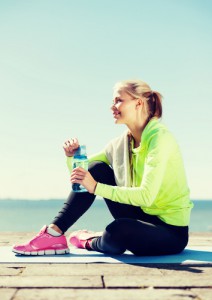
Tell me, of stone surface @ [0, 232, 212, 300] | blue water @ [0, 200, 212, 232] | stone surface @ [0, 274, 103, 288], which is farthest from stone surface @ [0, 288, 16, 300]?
blue water @ [0, 200, 212, 232]

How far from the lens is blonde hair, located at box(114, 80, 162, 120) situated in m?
3.89

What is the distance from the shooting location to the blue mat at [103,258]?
3.43 m

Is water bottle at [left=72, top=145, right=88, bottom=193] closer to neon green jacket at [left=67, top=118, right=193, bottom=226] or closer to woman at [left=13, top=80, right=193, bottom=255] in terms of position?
woman at [left=13, top=80, right=193, bottom=255]

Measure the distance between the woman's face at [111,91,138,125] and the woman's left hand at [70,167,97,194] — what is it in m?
0.61

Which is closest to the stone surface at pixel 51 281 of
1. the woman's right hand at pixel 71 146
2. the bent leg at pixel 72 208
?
the bent leg at pixel 72 208

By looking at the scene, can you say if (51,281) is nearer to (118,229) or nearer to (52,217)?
(118,229)

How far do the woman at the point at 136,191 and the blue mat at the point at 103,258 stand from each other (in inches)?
3.1

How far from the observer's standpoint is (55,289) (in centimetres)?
246

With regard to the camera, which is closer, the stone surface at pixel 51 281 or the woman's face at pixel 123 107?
the stone surface at pixel 51 281

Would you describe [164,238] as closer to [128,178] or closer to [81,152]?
[128,178]

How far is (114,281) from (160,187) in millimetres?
1233

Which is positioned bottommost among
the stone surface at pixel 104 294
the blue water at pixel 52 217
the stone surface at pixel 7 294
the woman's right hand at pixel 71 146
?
the blue water at pixel 52 217

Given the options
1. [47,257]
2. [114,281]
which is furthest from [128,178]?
[114,281]

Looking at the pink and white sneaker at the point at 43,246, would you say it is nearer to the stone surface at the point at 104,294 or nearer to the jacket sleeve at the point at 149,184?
the jacket sleeve at the point at 149,184
